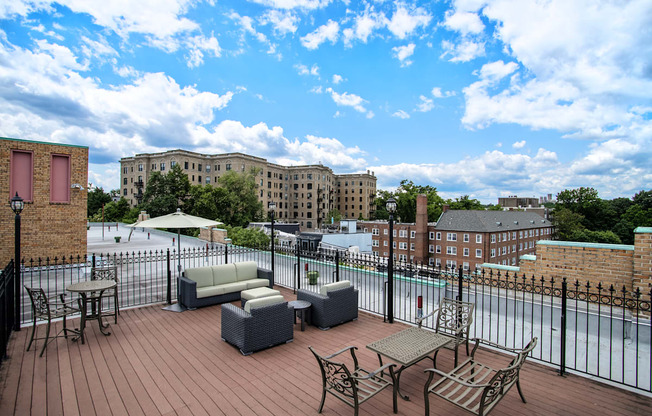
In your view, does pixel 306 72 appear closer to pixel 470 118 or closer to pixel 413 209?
pixel 470 118

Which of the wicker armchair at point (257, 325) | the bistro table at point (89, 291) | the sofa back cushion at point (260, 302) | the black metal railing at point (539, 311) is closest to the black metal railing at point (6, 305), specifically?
the black metal railing at point (539, 311)

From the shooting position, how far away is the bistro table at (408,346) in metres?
3.59

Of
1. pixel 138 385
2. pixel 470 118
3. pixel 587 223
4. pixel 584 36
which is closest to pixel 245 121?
pixel 470 118

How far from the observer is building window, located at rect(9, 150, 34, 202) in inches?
456

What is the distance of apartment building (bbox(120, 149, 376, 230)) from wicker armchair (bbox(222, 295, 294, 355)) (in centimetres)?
5302

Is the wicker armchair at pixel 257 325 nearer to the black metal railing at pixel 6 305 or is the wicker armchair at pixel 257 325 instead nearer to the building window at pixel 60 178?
the black metal railing at pixel 6 305

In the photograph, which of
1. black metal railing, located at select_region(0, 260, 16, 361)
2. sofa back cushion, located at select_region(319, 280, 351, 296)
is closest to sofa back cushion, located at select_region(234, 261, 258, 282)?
sofa back cushion, located at select_region(319, 280, 351, 296)

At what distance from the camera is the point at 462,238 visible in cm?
4447

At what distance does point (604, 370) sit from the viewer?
5.73 meters

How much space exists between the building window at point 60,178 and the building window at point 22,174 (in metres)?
0.62

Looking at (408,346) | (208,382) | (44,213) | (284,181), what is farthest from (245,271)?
(284,181)

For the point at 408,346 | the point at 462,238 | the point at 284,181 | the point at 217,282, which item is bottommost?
the point at 462,238

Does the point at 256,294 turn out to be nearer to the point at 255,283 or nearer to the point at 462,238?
the point at 255,283

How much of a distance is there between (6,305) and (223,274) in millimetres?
4139
